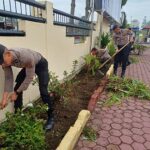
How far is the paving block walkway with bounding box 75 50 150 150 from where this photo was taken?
10.9 feet

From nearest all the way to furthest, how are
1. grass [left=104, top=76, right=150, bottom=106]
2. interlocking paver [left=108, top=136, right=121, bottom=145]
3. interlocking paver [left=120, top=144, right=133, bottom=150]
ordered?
interlocking paver [left=120, top=144, right=133, bottom=150] < interlocking paver [left=108, top=136, right=121, bottom=145] < grass [left=104, top=76, right=150, bottom=106]

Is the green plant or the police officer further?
the police officer

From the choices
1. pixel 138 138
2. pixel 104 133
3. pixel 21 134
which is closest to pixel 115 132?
pixel 104 133

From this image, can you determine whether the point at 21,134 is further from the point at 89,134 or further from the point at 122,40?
the point at 122,40

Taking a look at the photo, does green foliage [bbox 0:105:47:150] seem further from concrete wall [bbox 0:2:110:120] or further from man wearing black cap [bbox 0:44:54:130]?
concrete wall [bbox 0:2:110:120]

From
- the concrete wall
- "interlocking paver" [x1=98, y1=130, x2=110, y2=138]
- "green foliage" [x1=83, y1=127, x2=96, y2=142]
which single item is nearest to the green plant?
"green foliage" [x1=83, y1=127, x2=96, y2=142]

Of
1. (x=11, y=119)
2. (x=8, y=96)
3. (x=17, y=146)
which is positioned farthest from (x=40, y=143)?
(x=8, y=96)

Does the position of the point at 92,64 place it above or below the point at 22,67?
below

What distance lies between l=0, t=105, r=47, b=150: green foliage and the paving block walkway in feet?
2.49

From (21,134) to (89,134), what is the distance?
1.25 metres

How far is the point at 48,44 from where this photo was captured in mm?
4770

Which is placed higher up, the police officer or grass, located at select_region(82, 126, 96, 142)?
the police officer

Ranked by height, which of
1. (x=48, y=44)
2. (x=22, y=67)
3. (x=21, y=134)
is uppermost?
(x=48, y=44)

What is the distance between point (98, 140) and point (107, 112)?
1.13 m
